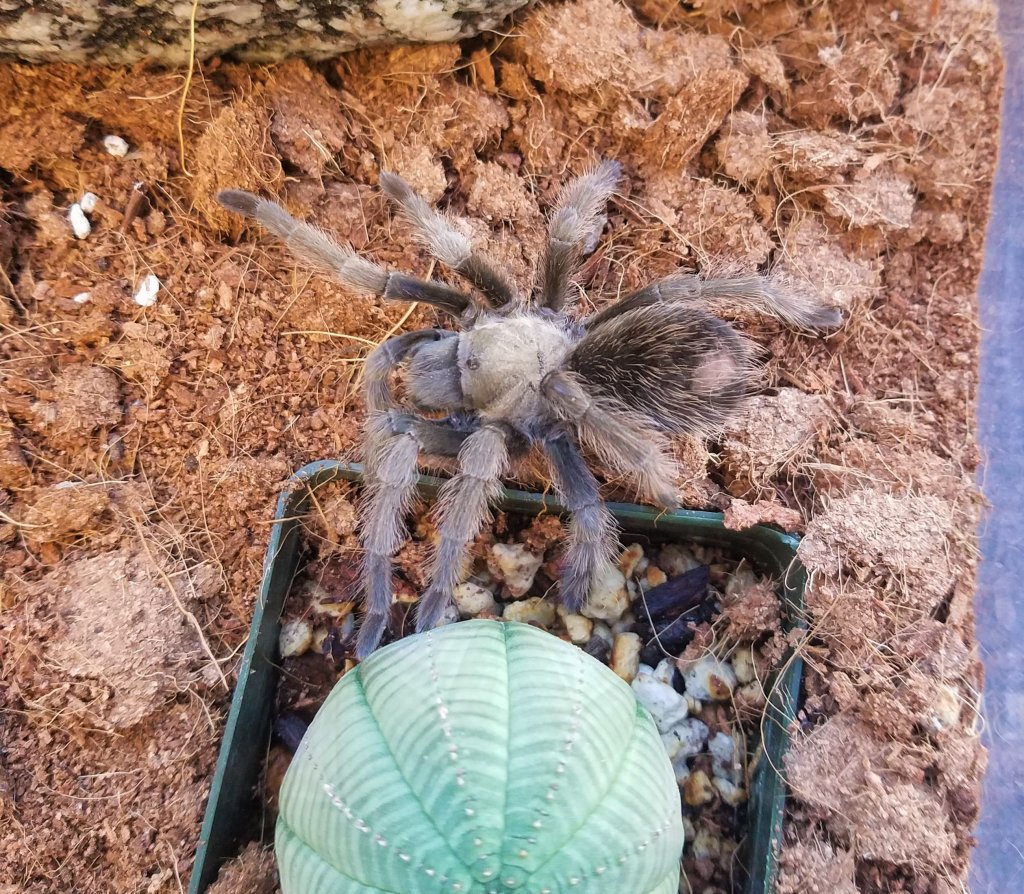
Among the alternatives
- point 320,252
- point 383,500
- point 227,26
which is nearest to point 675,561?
point 383,500

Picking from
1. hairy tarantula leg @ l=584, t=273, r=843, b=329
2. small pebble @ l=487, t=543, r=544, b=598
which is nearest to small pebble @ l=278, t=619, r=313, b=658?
small pebble @ l=487, t=543, r=544, b=598

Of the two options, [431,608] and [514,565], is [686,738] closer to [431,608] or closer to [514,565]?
[514,565]

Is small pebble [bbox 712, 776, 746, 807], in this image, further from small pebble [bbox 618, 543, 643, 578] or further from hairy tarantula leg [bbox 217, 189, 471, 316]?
hairy tarantula leg [bbox 217, 189, 471, 316]

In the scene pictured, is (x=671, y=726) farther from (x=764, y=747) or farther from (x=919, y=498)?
(x=919, y=498)

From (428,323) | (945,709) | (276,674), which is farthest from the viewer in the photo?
(428,323)

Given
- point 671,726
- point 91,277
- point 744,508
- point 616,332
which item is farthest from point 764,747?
point 91,277

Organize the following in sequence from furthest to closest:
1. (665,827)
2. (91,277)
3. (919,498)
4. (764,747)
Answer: (91,277) → (919,498) → (764,747) → (665,827)
